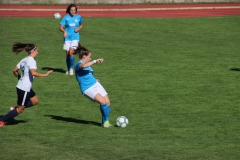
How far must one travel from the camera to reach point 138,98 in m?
17.8

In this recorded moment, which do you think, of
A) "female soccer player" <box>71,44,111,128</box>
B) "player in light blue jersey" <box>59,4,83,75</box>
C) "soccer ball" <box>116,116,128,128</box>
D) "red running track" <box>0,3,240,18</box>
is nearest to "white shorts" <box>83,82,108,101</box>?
"female soccer player" <box>71,44,111,128</box>

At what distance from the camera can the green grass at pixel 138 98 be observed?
40.8 feet

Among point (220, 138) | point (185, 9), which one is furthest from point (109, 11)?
point (220, 138)

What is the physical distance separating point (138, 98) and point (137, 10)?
78.3 feet

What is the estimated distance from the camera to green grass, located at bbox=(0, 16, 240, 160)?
1243cm

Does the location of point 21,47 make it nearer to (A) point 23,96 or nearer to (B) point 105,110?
(A) point 23,96

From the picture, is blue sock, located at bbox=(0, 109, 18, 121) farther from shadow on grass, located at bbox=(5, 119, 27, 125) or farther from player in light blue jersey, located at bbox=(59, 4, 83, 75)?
player in light blue jersey, located at bbox=(59, 4, 83, 75)

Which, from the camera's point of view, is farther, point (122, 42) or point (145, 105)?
point (122, 42)

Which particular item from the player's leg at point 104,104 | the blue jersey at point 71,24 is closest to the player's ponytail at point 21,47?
the player's leg at point 104,104

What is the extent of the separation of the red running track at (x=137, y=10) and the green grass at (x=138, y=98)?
16.8ft

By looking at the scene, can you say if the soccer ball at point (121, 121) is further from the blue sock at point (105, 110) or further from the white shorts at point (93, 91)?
the white shorts at point (93, 91)

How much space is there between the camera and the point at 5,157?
37.9ft

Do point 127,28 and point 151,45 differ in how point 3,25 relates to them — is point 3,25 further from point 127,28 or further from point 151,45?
point 151,45

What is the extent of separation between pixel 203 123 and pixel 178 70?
7.84m
